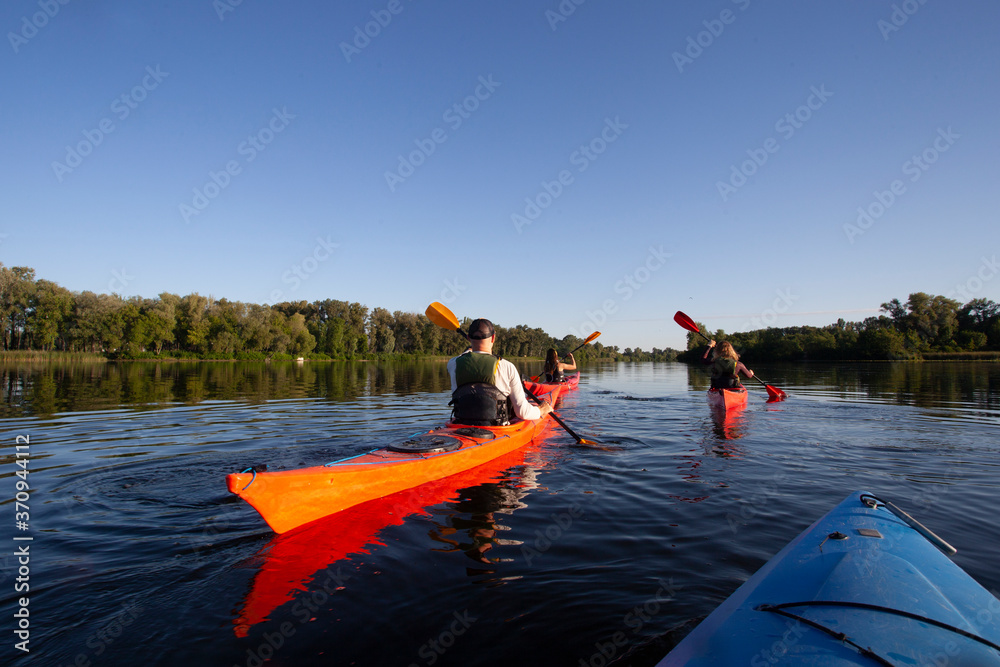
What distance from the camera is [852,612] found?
6.45 ft

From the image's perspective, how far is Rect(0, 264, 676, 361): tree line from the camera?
5438 centimetres

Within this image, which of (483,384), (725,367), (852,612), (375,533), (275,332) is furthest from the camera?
(275,332)

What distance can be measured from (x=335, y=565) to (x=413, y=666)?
4.39 feet

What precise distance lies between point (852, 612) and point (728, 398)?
1071 cm

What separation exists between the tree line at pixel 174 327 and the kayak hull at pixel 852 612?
65.6m

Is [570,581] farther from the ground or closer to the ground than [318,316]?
closer to the ground

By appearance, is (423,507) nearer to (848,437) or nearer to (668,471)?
(668,471)

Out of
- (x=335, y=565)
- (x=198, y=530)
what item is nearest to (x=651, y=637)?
(x=335, y=565)

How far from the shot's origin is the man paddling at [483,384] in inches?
244

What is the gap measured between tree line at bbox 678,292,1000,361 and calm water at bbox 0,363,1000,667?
67293 mm

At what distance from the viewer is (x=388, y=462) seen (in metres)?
4.88

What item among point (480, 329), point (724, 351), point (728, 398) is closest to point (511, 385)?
point (480, 329)

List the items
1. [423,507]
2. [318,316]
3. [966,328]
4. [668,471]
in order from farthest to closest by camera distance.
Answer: [318,316]
[966,328]
[668,471]
[423,507]

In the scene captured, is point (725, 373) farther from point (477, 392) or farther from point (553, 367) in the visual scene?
point (477, 392)
